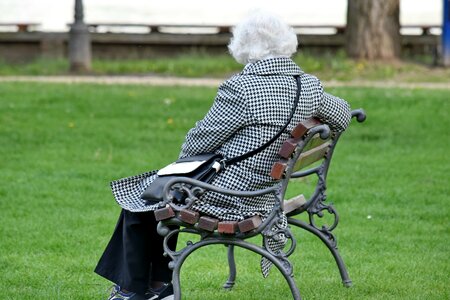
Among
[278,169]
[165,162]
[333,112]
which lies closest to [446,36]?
[165,162]

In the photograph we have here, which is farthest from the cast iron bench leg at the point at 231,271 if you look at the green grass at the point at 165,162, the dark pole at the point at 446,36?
the dark pole at the point at 446,36

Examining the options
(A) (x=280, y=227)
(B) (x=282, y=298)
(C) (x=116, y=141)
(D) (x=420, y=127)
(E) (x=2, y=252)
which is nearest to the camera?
(A) (x=280, y=227)

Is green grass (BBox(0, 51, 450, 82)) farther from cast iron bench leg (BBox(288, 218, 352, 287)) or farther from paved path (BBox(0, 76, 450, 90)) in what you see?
cast iron bench leg (BBox(288, 218, 352, 287))

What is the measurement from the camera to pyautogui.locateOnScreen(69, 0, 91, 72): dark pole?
57.1ft

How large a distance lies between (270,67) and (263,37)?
0.14 metres

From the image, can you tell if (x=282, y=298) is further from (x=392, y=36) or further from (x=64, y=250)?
(x=392, y=36)

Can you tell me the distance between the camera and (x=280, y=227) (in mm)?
4941

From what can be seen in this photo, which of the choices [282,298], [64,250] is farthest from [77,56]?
[282,298]

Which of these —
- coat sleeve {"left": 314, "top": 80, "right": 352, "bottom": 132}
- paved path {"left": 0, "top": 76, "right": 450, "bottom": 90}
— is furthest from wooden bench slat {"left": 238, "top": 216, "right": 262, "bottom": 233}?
paved path {"left": 0, "top": 76, "right": 450, "bottom": 90}

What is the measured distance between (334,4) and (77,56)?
8.22 m

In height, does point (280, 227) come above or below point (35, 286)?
above

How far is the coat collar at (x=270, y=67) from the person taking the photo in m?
4.98

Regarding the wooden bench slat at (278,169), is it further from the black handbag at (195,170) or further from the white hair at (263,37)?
the white hair at (263,37)

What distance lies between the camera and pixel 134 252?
5.01 m
